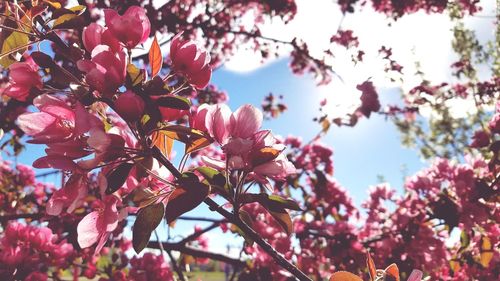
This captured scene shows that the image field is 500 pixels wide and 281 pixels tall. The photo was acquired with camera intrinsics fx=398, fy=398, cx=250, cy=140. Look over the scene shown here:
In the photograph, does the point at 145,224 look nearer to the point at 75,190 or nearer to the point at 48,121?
the point at 75,190

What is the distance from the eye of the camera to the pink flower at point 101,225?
0.94 m

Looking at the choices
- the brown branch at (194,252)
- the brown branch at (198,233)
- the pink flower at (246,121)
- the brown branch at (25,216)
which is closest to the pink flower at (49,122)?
the pink flower at (246,121)

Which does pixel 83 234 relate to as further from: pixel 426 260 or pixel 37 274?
pixel 426 260

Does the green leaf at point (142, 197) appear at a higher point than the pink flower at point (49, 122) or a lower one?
lower

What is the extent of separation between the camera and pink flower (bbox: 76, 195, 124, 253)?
94 cm

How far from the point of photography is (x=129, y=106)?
2.71 ft

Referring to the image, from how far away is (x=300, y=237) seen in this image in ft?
10.8

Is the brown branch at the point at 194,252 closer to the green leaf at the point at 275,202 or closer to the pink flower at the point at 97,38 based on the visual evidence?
the green leaf at the point at 275,202

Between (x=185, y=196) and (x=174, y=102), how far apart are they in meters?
0.21

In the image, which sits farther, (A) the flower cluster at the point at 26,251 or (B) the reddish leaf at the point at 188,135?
(A) the flower cluster at the point at 26,251

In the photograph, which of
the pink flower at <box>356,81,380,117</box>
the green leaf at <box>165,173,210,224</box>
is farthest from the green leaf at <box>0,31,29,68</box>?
the pink flower at <box>356,81,380,117</box>

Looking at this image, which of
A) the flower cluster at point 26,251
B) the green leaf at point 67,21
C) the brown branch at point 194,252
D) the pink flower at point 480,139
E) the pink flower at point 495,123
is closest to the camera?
the green leaf at point 67,21

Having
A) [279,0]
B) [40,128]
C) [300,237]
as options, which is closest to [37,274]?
[40,128]

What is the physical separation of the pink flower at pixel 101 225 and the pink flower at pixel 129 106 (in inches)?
9.4
